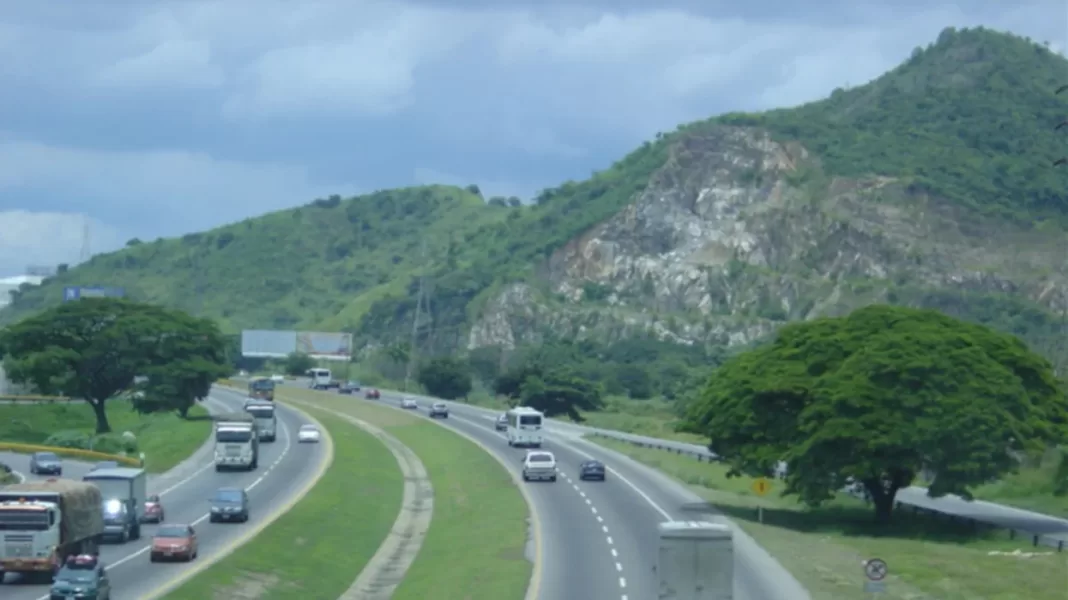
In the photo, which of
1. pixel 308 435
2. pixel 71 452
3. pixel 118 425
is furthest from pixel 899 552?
pixel 118 425

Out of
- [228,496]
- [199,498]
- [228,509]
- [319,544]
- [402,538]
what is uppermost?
[228,496]

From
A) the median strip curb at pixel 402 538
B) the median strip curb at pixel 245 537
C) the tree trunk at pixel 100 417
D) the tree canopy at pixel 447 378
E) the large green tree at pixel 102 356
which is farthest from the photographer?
the tree canopy at pixel 447 378

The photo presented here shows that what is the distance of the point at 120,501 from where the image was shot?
56.5m

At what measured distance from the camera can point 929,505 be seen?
75125 millimetres

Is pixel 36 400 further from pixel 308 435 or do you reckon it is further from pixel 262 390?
pixel 308 435

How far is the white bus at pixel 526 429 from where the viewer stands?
107m

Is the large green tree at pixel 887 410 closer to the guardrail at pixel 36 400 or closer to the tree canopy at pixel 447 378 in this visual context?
the guardrail at pixel 36 400

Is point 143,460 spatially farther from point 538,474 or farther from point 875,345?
point 875,345

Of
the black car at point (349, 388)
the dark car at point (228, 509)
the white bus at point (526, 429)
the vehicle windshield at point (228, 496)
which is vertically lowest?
the dark car at point (228, 509)

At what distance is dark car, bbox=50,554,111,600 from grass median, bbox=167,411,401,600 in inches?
114

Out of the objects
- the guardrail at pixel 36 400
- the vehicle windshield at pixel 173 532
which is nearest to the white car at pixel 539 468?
the vehicle windshield at pixel 173 532

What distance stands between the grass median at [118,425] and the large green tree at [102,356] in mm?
3294

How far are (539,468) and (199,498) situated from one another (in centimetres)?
1857

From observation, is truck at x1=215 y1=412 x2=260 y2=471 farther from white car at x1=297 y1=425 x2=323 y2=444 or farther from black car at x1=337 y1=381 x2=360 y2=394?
black car at x1=337 y1=381 x2=360 y2=394
